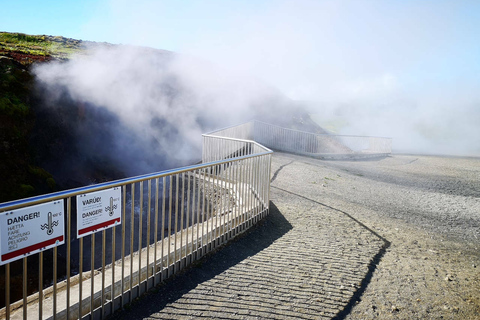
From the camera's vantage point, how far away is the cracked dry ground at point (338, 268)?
320cm

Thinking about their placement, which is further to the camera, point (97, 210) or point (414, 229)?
point (414, 229)

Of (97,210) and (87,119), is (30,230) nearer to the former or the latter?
(97,210)

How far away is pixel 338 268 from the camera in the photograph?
13.7ft

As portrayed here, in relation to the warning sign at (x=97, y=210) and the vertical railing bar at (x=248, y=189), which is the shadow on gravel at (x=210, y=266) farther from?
the warning sign at (x=97, y=210)

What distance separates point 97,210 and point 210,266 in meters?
1.79

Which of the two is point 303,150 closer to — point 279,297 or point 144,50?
point 279,297

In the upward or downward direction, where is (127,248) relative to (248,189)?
downward

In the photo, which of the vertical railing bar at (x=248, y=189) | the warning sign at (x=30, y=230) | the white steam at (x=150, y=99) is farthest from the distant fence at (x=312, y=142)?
the warning sign at (x=30, y=230)

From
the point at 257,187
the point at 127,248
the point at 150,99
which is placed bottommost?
the point at 127,248

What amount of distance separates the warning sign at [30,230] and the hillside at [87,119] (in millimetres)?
6417

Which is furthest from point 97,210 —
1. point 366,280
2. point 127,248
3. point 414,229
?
point 414,229

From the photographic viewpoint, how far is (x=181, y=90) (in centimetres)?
2455

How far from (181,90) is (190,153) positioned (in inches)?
404

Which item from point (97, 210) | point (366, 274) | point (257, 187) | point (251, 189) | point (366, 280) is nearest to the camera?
point (97, 210)
